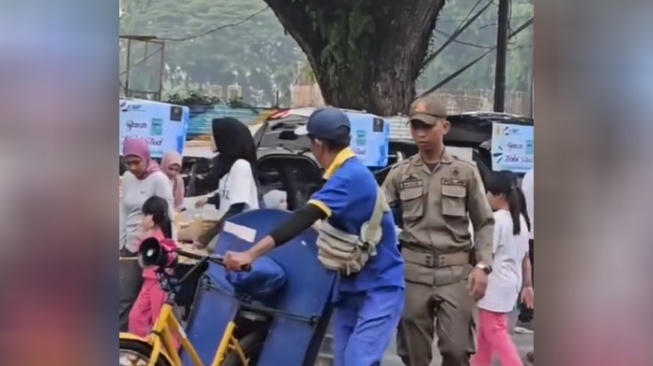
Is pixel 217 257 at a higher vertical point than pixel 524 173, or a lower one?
lower

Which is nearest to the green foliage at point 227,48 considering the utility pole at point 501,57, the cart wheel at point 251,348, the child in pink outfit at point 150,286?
the child in pink outfit at point 150,286

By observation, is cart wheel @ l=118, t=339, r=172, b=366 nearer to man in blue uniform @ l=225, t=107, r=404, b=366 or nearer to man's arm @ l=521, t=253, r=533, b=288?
man in blue uniform @ l=225, t=107, r=404, b=366

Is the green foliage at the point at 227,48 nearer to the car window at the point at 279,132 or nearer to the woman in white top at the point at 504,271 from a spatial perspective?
the car window at the point at 279,132

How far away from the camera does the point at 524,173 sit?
282 cm

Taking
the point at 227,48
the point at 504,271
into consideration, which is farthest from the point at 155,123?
the point at 504,271

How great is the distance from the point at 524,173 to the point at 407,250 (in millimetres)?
420

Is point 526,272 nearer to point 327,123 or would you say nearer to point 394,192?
point 394,192

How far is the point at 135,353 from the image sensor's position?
8.52 ft

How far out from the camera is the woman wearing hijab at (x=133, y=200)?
8.50 ft

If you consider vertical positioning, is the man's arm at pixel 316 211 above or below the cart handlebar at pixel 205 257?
above
